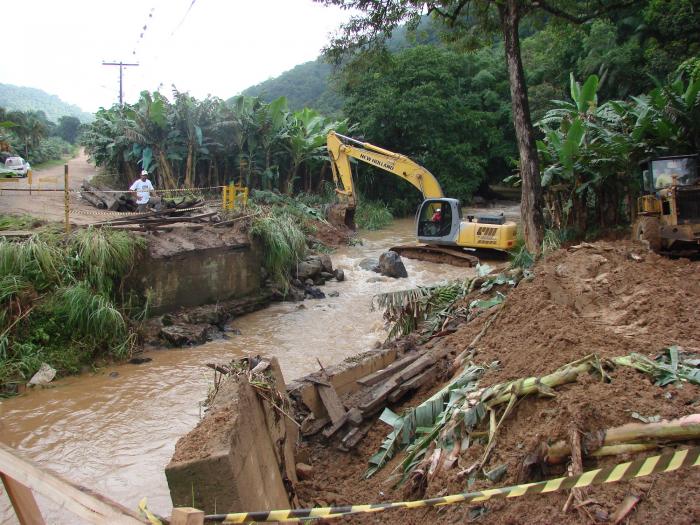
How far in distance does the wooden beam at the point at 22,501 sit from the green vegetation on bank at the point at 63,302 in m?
7.02

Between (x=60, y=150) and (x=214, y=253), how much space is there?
3758cm

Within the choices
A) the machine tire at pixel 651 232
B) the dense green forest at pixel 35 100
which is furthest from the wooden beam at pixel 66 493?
the dense green forest at pixel 35 100

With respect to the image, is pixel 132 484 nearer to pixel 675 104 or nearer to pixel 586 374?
A: pixel 586 374

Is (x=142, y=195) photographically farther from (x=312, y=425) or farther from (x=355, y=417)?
(x=355, y=417)

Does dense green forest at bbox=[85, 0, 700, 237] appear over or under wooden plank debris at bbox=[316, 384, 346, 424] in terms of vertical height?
over

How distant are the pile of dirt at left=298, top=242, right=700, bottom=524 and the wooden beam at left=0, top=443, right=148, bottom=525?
6.30ft

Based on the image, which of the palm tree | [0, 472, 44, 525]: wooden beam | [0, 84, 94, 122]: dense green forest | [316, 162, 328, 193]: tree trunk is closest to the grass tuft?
the palm tree

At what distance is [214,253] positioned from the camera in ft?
41.7

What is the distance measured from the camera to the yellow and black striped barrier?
257cm

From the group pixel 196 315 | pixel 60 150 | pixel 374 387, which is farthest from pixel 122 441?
pixel 60 150

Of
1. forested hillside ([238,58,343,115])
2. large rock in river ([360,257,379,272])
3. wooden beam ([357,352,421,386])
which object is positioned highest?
forested hillside ([238,58,343,115])

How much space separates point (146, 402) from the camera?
8508 mm

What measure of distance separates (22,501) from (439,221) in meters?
14.7

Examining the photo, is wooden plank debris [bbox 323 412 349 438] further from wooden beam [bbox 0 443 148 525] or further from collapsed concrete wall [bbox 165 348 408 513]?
wooden beam [bbox 0 443 148 525]
